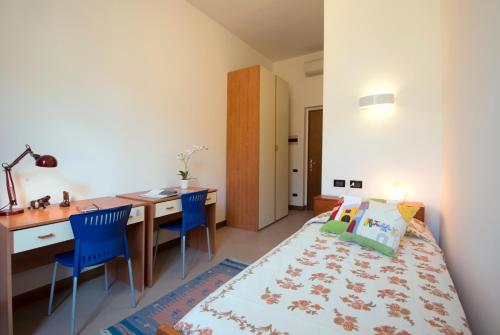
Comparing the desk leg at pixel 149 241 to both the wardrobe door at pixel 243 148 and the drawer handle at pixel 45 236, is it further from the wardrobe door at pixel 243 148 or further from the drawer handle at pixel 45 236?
the wardrobe door at pixel 243 148

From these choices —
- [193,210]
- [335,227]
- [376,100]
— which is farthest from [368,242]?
[193,210]

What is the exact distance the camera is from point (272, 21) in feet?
12.2

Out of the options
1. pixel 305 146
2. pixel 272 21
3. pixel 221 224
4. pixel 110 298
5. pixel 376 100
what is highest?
pixel 272 21

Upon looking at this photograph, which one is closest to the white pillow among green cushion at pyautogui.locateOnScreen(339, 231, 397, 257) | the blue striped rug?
green cushion at pyautogui.locateOnScreen(339, 231, 397, 257)

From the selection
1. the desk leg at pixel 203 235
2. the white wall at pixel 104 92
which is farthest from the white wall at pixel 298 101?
the desk leg at pixel 203 235

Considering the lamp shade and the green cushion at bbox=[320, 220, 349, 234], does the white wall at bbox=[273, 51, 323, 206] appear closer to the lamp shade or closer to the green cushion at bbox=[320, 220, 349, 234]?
the green cushion at bbox=[320, 220, 349, 234]

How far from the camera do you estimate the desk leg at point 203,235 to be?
294 centimetres

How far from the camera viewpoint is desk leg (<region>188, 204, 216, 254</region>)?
116 inches

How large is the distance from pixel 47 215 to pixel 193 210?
46.1 inches

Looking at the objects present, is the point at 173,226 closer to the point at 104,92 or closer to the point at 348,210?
the point at 104,92

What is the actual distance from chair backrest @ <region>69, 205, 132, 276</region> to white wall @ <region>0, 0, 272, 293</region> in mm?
718

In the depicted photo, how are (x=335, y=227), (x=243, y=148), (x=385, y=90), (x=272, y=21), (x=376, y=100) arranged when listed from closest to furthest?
(x=335, y=227)
(x=376, y=100)
(x=385, y=90)
(x=272, y=21)
(x=243, y=148)

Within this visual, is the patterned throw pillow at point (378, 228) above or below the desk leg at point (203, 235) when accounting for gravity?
above

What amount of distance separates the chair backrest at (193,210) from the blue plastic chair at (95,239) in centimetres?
61
